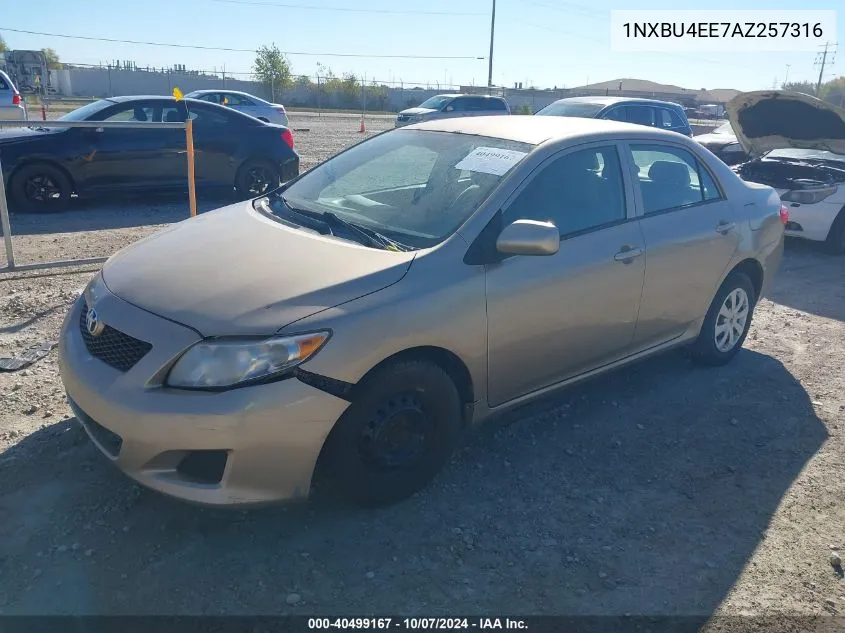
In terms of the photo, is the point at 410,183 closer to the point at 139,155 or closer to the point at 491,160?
the point at 491,160

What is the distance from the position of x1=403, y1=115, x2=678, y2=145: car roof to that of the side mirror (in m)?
0.73

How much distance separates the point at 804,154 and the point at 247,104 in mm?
14484

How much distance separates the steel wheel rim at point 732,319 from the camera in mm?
4980

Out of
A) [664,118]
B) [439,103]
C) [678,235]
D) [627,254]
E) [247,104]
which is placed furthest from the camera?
[439,103]

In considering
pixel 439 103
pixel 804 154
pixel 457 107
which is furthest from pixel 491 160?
pixel 439 103

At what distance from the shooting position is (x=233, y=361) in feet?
8.96

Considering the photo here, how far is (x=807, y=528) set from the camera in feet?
11.0

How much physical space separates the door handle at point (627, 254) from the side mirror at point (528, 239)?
0.79 meters

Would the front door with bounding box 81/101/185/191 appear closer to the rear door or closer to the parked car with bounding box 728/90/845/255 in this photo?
the rear door

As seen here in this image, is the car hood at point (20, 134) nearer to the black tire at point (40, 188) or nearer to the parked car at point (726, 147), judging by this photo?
the black tire at point (40, 188)

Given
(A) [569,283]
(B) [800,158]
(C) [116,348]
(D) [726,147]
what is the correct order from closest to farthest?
(C) [116,348] → (A) [569,283] → (B) [800,158] → (D) [726,147]

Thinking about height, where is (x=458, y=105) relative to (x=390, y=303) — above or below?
above

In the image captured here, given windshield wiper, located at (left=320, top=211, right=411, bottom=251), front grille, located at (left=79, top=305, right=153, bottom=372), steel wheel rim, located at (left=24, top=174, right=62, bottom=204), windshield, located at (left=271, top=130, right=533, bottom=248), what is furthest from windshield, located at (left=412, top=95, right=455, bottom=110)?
front grille, located at (left=79, top=305, right=153, bottom=372)

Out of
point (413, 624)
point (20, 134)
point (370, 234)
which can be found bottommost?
point (413, 624)
